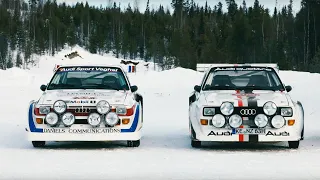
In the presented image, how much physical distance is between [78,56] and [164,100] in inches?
2849

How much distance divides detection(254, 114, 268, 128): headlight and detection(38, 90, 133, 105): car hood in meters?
2.25

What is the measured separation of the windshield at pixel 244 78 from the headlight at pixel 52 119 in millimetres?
3039

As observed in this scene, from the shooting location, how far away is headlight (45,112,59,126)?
936 centimetres

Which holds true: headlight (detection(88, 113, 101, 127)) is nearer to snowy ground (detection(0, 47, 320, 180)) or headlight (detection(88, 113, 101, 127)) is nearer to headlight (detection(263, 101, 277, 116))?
snowy ground (detection(0, 47, 320, 180))

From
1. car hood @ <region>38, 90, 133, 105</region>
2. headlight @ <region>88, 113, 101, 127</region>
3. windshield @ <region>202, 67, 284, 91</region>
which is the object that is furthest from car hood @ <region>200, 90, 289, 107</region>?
headlight @ <region>88, 113, 101, 127</region>

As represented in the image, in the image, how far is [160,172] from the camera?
24.3ft

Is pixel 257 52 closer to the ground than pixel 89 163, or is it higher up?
higher up

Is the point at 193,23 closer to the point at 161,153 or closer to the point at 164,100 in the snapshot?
the point at 164,100

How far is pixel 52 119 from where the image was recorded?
30.7 feet

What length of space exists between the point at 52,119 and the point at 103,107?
2.91 ft

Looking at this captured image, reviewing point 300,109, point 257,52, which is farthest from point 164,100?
point 257,52

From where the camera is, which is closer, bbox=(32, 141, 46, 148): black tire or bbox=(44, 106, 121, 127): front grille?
bbox=(44, 106, 121, 127): front grille

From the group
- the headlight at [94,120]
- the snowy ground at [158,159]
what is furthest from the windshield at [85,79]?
the headlight at [94,120]

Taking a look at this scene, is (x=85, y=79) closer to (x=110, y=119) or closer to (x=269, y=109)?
(x=110, y=119)
